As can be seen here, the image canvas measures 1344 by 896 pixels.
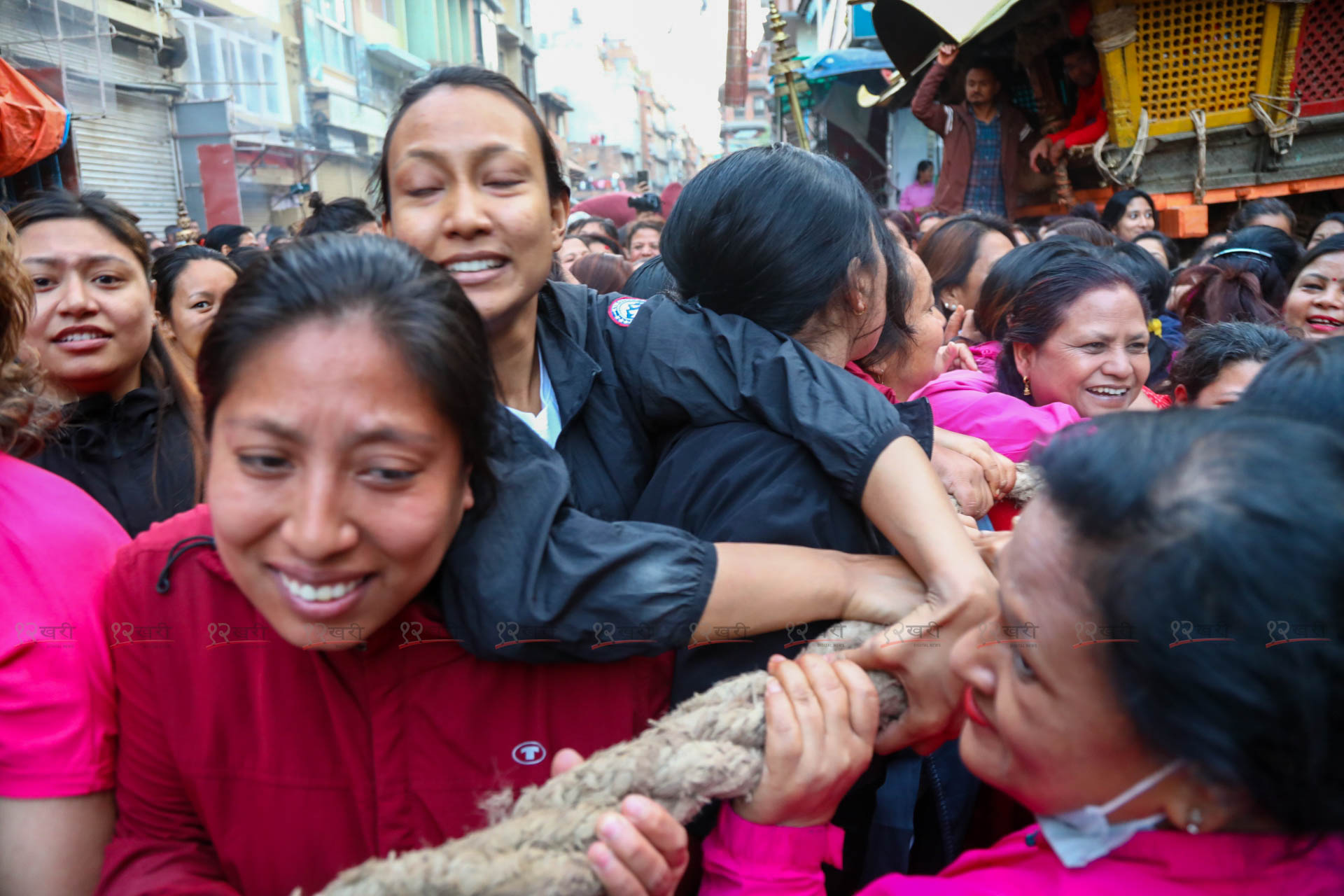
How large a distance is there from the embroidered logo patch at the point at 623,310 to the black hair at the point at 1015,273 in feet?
5.01

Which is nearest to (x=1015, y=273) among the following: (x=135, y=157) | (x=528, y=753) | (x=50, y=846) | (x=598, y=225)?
(x=528, y=753)

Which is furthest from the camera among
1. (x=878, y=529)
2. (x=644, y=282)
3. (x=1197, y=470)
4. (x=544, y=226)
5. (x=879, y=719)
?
(x=644, y=282)

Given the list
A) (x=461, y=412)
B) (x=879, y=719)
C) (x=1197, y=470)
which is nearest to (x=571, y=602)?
(x=461, y=412)

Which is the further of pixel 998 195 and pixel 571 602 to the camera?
pixel 998 195

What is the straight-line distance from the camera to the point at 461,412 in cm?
107

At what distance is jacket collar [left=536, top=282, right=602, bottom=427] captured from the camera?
1.58 m

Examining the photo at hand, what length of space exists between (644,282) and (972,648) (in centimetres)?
194

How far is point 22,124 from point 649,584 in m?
5.17

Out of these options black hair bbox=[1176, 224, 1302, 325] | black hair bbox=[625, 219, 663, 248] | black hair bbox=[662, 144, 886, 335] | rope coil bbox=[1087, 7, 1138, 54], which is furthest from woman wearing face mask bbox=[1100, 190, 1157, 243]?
black hair bbox=[662, 144, 886, 335]

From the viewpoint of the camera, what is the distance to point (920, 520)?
48.0 inches

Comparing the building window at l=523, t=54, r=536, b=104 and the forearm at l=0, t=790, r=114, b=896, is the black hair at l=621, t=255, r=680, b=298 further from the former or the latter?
the building window at l=523, t=54, r=536, b=104

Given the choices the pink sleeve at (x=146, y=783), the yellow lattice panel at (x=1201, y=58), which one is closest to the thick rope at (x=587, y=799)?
the pink sleeve at (x=146, y=783)

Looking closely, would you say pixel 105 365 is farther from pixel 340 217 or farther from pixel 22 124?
pixel 22 124

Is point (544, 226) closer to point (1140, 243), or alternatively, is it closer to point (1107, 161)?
point (1140, 243)
